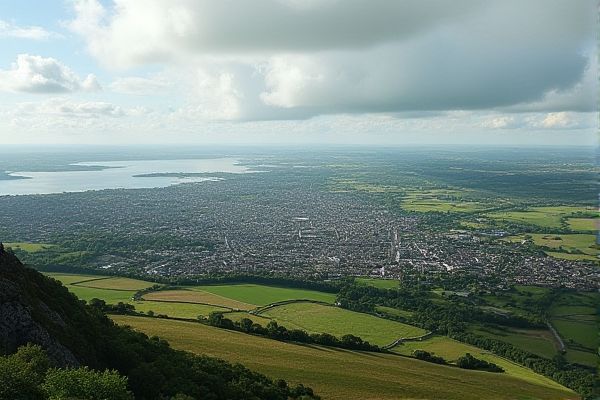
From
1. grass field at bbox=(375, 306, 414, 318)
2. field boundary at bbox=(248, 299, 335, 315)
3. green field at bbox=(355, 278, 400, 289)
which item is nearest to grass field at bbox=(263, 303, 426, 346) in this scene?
field boundary at bbox=(248, 299, 335, 315)

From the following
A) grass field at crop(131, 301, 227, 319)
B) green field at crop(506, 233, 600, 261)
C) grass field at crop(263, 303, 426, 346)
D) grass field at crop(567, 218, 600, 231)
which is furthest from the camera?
grass field at crop(567, 218, 600, 231)

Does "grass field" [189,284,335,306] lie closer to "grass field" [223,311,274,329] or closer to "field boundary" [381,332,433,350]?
"grass field" [223,311,274,329]

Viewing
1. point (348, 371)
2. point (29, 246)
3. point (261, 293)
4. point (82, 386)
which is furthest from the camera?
point (29, 246)

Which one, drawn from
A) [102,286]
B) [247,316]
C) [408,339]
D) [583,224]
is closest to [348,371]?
[408,339]

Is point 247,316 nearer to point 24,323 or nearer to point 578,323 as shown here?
point 24,323

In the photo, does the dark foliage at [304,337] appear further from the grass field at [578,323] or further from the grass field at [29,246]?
the grass field at [29,246]

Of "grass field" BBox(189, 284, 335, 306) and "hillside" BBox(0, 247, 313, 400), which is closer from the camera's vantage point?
"hillside" BBox(0, 247, 313, 400)

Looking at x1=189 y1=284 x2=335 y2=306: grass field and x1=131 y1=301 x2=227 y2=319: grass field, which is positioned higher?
x1=131 y1=301 x2=227 y2=319: grass field

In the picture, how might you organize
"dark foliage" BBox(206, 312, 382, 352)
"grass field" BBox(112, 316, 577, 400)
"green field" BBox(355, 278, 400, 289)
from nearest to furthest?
"grass field" BBox(112, 316, 577, 400) < "dark foliage" BBox(206, 312, 382, 352) < "green field" BBox(355, 278, 400, 289)
